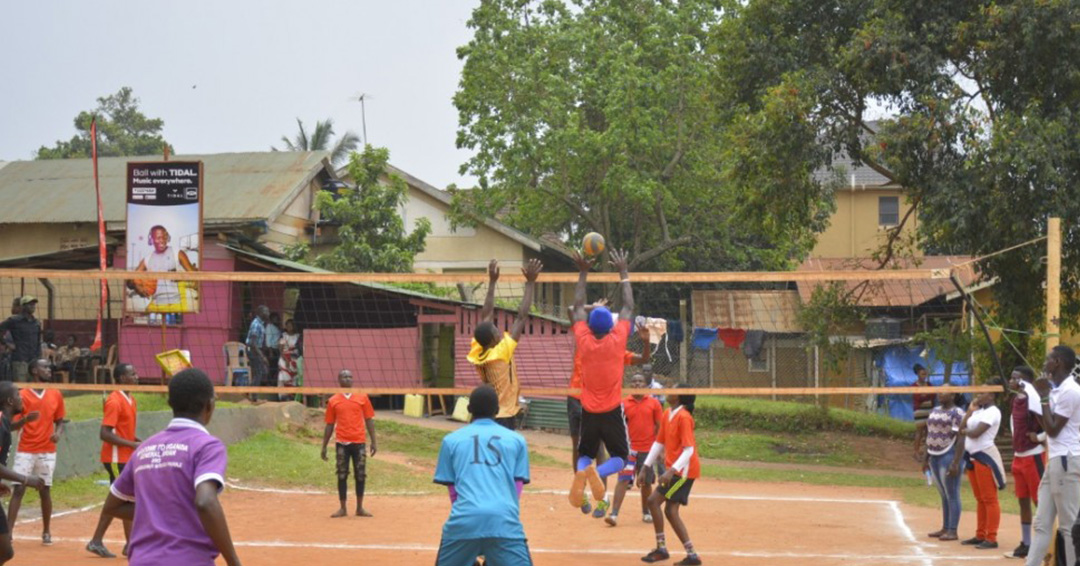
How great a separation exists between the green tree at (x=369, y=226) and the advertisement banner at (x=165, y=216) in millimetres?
10830

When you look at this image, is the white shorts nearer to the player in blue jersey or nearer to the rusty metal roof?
the player in blue jersey

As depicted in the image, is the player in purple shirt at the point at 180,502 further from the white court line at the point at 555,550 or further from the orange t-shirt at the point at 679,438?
the white court line at the point at 555,550

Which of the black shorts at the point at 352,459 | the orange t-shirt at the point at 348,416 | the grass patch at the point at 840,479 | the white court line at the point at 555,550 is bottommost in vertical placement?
the grass patch at the point at 840,479

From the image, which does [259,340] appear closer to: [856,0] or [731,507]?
[731,507]

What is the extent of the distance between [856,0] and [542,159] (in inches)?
657

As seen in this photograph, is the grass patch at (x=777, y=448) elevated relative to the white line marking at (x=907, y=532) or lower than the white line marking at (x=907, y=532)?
lower

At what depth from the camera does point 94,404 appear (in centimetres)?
2181

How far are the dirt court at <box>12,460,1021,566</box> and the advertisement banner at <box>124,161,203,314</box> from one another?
6.63 m

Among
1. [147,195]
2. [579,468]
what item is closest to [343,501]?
[579,468]

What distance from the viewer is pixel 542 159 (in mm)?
39062

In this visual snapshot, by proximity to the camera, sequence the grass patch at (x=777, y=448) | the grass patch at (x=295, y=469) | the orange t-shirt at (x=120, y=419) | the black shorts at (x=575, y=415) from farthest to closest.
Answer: the grass patch at (x=777, y=448) → the grass patch at (x=295, y=469) → the black shorts at (x=575, y=415) → the orange t-shirt at (x=120, y=419)

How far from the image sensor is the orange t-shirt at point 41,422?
12812 mm

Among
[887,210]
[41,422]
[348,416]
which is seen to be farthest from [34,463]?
[887,210]

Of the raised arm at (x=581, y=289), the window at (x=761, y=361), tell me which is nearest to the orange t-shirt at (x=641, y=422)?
the raised arm at (x=581, y=289)
